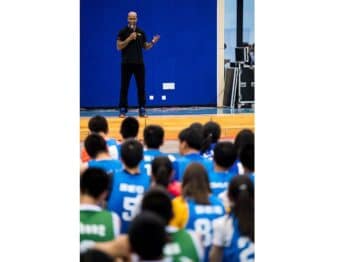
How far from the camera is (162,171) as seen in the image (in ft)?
6.42

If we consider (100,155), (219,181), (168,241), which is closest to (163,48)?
(100,155)

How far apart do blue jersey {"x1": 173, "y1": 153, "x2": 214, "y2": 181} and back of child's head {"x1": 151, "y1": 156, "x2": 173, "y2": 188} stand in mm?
55

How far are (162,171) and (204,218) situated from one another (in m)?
0.28

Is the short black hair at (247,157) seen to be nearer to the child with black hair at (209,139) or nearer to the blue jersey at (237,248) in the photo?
the blue jersey at (237,248)

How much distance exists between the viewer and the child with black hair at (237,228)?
5.09 ft

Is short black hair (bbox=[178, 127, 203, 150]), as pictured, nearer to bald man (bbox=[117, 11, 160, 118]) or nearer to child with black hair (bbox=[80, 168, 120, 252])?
child with black hair (bbox=[80, 168, 120, 252])

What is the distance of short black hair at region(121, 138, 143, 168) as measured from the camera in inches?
82.7

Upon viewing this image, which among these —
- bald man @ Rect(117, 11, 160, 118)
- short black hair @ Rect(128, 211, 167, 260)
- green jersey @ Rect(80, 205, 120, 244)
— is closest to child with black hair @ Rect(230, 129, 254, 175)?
green jersey @ Rect(80, 205, 120, 244)

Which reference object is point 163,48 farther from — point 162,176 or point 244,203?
point 244,203

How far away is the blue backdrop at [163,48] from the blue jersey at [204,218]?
4.15m

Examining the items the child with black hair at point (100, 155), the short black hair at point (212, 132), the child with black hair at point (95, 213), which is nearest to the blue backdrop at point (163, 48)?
the short black hair at point (212, 132)
